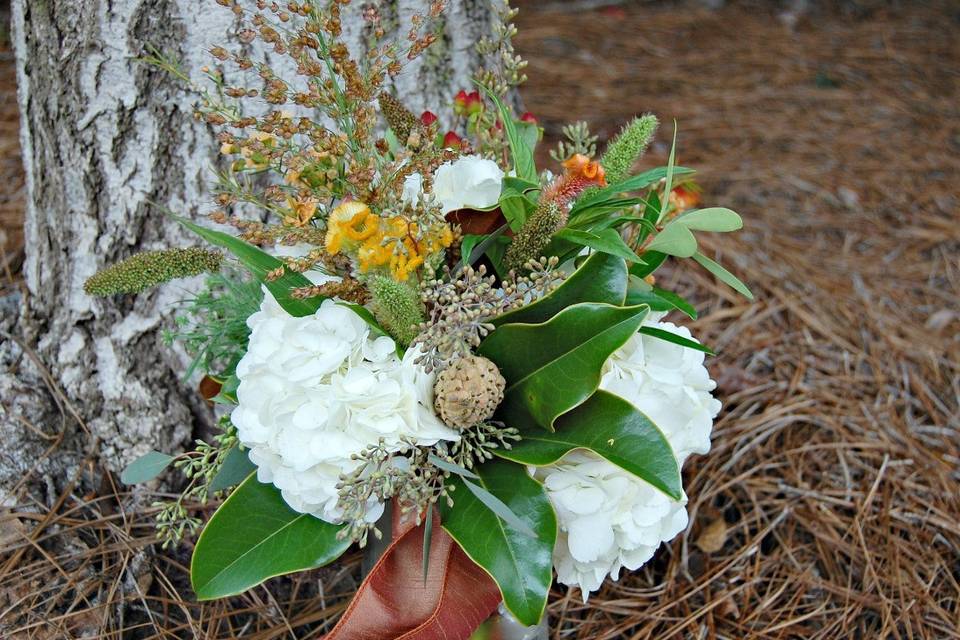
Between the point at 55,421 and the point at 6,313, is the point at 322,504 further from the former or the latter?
the point at 6,313

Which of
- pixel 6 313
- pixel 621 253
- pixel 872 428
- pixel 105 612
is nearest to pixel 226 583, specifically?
pixel 105 612

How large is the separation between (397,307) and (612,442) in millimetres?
324

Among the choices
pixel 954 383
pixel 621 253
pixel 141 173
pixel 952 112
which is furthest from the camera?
pixel 952 112

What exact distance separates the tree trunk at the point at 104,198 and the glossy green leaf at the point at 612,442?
82 cm

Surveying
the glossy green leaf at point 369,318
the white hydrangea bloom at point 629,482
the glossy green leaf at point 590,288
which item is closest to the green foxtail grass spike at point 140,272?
the glossy green leaf at point 369,318

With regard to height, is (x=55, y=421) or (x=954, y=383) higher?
(x=954, y=383)

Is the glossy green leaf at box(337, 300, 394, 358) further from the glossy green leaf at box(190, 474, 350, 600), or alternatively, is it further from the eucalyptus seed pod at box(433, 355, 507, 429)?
the glossy green leaf at box(190, 474, 350, 600)

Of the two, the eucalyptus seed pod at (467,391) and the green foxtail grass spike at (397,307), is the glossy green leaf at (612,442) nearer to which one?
the eucalyptus seed pod at (467,391)

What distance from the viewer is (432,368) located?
38.8 inches

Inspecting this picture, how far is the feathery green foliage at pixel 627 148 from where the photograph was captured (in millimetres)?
1217

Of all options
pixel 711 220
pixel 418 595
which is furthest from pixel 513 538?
pixel 711 220

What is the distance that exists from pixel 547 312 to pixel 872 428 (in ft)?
3.74

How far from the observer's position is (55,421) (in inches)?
62.3

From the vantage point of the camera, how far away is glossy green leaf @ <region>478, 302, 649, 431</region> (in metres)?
1.02
